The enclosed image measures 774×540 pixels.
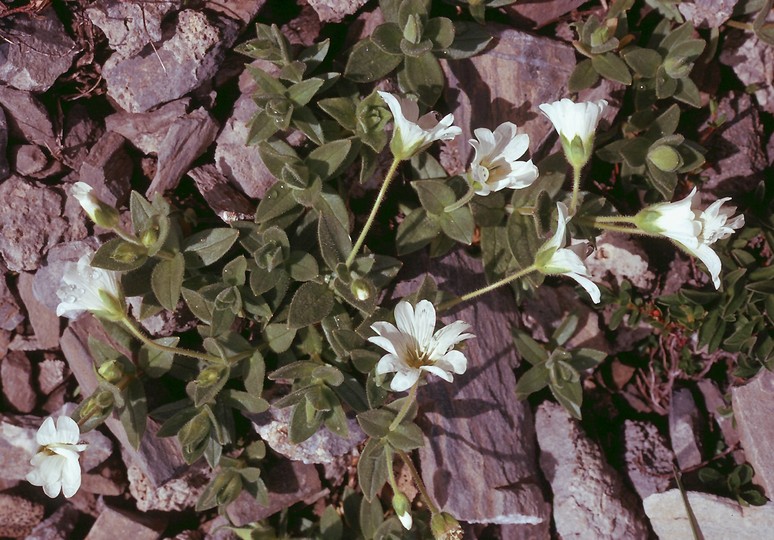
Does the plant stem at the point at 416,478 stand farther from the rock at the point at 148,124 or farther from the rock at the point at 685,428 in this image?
the rock at the point at 148,124

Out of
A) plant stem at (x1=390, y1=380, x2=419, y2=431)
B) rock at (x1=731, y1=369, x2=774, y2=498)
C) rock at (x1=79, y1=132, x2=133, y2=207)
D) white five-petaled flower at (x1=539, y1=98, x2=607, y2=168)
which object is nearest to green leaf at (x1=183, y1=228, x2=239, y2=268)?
rock at (x1=79, y1=132, x2=133, y2=207)

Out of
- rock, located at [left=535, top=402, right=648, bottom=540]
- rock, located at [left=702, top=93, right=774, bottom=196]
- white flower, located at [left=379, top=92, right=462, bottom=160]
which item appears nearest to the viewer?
white flower, located at [left=379, top=92, right=462, bottom=160]

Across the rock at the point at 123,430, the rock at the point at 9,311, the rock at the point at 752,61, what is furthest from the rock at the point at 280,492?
the rock at the point at 752,61

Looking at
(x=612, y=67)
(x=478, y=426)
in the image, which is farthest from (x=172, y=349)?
(x=612, y=67)

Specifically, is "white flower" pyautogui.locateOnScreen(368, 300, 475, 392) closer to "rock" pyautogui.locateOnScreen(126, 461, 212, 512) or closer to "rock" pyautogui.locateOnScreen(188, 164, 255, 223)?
"rock" pyautogui.locateOnScreen(188, 164, 255, 223)

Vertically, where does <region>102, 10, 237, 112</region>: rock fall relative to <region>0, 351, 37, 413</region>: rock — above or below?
above

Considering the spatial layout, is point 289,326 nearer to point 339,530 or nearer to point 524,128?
point 339,530
